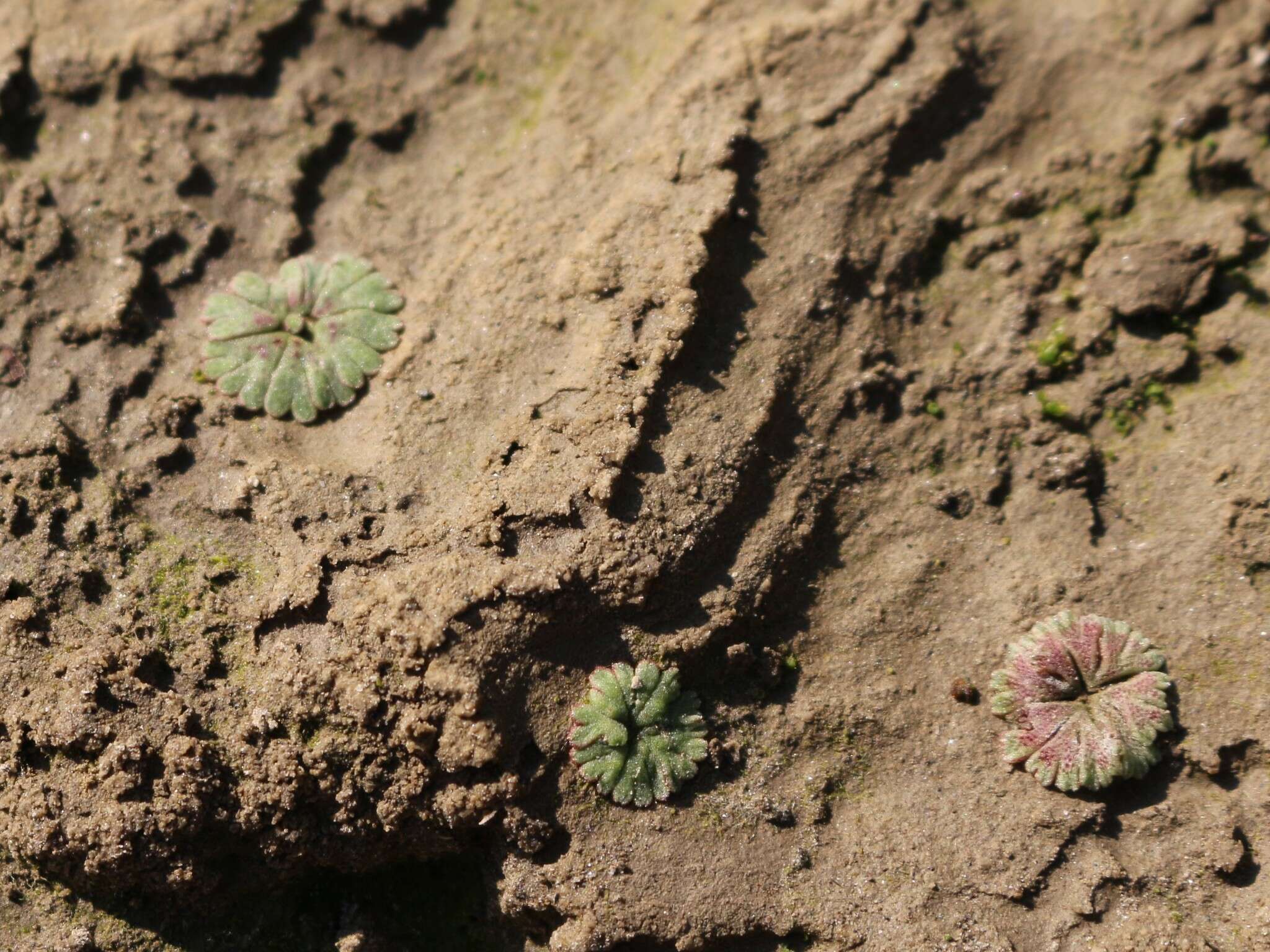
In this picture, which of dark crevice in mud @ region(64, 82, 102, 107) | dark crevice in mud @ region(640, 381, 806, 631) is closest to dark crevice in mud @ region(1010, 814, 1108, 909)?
dark crevice in mud @ region(640, 381, 806, 631)

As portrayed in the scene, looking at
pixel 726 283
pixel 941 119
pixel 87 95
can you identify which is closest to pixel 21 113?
pixel 87 95

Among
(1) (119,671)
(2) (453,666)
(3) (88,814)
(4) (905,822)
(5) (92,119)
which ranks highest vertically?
(5) (92,119)

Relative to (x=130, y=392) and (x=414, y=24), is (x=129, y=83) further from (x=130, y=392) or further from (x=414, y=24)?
(x=130, y=392)

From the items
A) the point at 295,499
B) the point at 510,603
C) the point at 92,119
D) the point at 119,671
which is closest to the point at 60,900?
the point at 119,671

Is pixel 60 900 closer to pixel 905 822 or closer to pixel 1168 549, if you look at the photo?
pixel 905 822

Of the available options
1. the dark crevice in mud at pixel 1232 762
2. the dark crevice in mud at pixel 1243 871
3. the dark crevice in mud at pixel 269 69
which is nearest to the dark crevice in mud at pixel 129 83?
the dark crevice in mud at pixel 269 69

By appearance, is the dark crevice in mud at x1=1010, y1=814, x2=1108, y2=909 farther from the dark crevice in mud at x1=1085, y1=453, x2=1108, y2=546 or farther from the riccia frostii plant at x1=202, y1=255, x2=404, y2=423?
the riccia frostii plant at x1=202, y1=255, x2=404, y2=423

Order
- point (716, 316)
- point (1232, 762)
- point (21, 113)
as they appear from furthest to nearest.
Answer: point (21, 113), point (716, 316), point (1232, 762)
